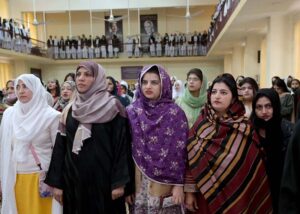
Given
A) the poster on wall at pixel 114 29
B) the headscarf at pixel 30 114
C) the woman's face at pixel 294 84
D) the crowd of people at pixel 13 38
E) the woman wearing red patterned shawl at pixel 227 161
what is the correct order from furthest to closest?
the poster on wall at pixel 114 29 < the crowd of people at pixel 13 38 < the woman's face at pixel 294 84 < the headscarf at pixel 30 114 < the woman wearing red patterned shawl at pixel 227 161

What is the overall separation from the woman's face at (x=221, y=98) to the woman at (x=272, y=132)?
0.34m

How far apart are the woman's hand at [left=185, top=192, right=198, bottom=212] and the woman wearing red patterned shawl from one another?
0.03 metres

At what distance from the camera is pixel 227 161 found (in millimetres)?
2098

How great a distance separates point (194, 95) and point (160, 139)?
3.73 feet

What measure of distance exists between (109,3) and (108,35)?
7.76 ft

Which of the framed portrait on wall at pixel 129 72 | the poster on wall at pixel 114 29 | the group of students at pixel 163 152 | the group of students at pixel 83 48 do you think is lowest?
the group of students at pixel 163 152

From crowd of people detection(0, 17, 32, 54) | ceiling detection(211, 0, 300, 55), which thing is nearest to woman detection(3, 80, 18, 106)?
ceiling detection(211, 0, 300, 55)

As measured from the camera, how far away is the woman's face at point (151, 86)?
7.23 feet

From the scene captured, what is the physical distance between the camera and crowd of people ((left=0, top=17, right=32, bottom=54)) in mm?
14145

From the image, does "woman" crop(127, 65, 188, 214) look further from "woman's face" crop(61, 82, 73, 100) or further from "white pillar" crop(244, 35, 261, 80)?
"white pillar" crop(244, 35, 261, 80)

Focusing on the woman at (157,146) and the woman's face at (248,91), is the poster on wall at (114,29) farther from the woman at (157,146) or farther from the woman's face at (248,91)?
the woman at (157,146)

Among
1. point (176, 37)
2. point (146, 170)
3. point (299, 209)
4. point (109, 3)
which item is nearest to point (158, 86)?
point (146, 170)

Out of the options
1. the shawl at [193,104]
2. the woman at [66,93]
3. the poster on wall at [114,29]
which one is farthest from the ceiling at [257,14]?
the poster on wall at [114,29]

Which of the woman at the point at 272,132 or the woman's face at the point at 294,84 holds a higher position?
the woman's face at the point at 294,84
